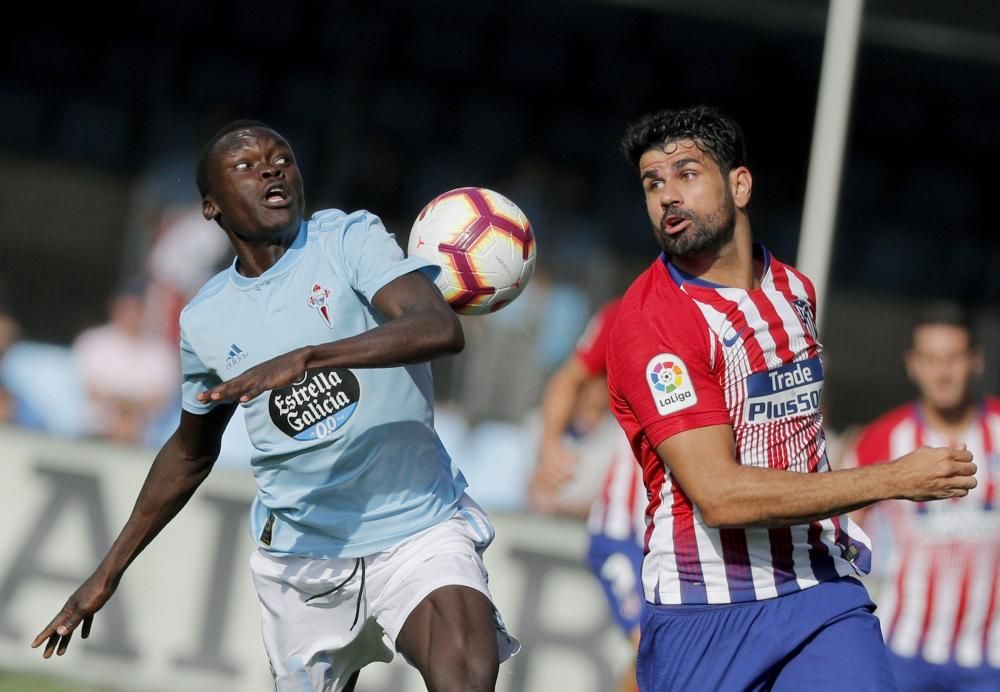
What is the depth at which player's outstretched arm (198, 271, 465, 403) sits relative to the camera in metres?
3.18

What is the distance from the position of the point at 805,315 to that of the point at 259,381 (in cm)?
151

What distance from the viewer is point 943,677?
6.02m

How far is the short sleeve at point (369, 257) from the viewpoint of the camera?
148 inches

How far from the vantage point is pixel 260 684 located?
702cm

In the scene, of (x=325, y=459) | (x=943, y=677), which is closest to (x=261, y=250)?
(x=325, y=459)

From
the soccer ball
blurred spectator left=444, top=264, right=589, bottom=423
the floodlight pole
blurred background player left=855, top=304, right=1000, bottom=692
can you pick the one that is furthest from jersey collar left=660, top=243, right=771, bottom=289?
blurred spectator left=444, top=264, right=589, bottom=423

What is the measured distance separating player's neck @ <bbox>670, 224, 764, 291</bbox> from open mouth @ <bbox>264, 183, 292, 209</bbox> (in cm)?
113

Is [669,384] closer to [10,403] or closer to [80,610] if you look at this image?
[80,610]

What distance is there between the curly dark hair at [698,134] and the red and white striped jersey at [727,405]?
0.33m

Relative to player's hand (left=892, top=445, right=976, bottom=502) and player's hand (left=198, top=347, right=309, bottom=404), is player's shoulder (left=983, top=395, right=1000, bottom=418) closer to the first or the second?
player's hand (left=892, top=445, right=976, bottom=502)

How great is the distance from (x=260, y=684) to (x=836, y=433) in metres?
5.32

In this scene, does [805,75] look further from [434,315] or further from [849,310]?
[434,315]

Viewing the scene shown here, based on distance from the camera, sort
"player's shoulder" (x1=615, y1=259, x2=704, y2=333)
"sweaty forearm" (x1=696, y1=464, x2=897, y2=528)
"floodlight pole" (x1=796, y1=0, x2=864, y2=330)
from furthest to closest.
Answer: "floodlight pole" (x1=796, y1=0, x2=864, y2=330) < "player's shoulder" (x1=615, y1=259, x2=704, y2=333) < "sweaty forearm" (x1=696, y1=464, x2=897, y2=528)

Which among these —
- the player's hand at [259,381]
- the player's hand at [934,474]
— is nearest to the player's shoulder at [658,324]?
the player's hand at [934,474]
